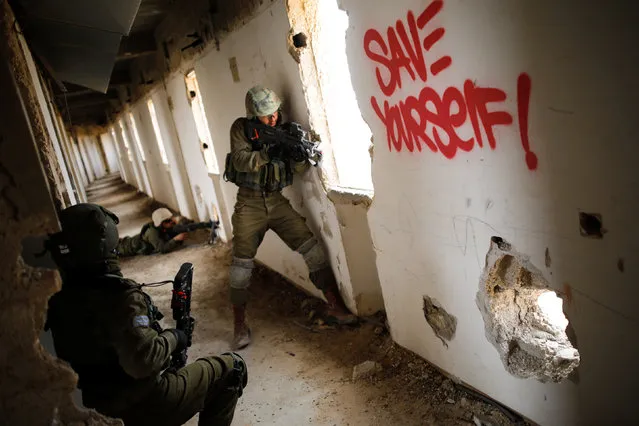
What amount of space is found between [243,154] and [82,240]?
1736 millimetres

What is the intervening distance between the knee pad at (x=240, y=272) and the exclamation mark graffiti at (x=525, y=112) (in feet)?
8.06

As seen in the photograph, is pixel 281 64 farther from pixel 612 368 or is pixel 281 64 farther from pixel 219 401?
pixel 612 368

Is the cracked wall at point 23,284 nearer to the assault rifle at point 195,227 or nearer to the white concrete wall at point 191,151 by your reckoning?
the white concrete wall at point 191,151

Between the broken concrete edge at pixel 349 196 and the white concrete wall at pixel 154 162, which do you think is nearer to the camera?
the broken concrete edge at pixel 349 196

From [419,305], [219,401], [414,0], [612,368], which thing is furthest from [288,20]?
[612,368]

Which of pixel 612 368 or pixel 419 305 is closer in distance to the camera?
pixel 612 368

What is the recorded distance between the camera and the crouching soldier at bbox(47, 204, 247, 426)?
1645mm

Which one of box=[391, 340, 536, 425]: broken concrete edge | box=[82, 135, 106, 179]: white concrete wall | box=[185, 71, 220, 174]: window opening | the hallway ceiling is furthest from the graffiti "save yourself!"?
box=[82, 135, 106, 179]: white concrete wall

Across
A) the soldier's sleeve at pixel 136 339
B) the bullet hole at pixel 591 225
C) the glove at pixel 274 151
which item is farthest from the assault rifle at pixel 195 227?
the bullet hole at pixel 591 225

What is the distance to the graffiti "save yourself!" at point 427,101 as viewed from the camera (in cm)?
165

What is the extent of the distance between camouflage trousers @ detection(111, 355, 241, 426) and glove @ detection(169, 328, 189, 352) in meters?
0.10

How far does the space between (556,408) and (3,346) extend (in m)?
2.10

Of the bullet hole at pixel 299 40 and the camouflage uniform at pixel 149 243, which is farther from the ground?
the bullet hole at pixel 299 40

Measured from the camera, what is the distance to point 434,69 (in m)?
1.88
